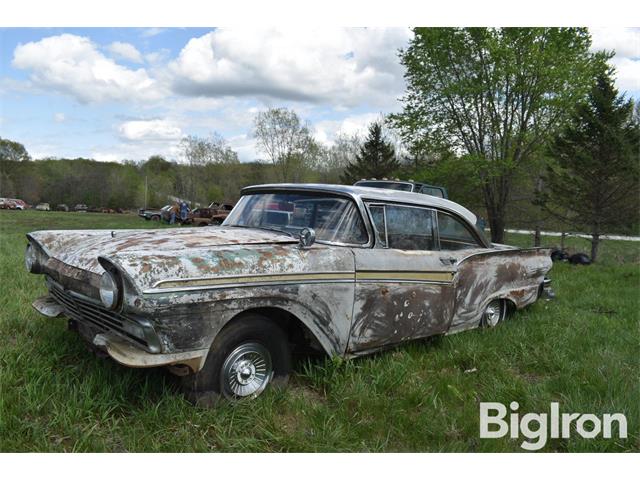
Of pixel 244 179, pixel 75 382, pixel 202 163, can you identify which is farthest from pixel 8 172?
pixel 75 382

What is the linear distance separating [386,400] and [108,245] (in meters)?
2.23

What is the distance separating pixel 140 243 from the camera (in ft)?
10.2

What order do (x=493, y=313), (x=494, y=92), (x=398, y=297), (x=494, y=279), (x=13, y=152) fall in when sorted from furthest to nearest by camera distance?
(x=13, y=152)
(x=494, y=92)
(x=493, y=313)
(x=494, y=279)
(x=398, y=297)

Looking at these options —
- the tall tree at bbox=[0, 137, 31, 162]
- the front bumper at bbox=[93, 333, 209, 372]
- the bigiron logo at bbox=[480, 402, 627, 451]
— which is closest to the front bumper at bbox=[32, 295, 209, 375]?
the front bumper at bbox=[93, 333, 209, 372]

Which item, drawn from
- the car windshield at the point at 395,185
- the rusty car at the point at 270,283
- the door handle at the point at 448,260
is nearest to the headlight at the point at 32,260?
the rusty car at the point at 270,283

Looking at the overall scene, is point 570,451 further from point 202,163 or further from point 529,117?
point 202,163

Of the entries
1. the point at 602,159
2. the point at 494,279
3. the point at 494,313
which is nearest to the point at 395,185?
the point at 602,159

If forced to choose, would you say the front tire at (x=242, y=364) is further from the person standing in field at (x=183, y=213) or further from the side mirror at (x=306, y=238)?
the person standing in field at (x=183, y=213)

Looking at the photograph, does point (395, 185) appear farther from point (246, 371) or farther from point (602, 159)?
point (246, 371)

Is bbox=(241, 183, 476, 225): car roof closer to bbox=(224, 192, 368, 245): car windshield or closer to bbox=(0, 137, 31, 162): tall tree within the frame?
bbox=(224, 192, 368, 245): car windshield

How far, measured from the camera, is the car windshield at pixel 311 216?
3631 mm

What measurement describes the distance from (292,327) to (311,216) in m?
0.94

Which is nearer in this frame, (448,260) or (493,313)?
(448,260)

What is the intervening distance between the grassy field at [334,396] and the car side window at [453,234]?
911 mm
